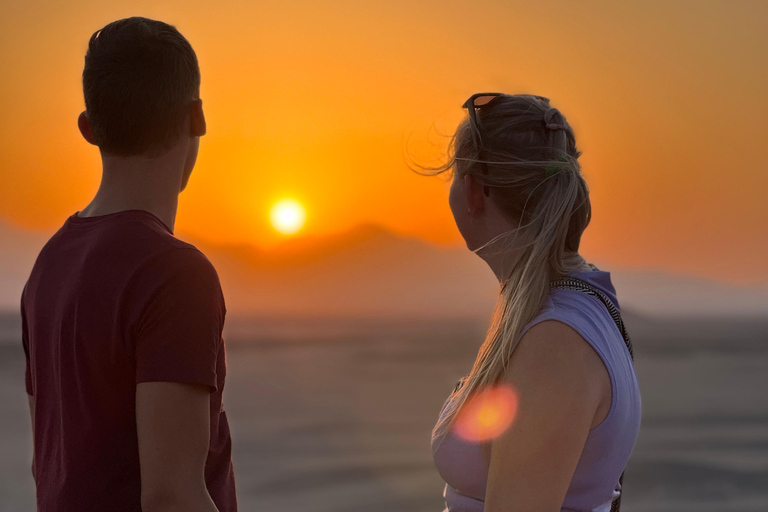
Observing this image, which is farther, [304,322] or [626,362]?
[304,322]

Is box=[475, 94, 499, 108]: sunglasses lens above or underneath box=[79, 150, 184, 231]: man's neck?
above

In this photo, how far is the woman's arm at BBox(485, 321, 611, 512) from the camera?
1662 millimetres

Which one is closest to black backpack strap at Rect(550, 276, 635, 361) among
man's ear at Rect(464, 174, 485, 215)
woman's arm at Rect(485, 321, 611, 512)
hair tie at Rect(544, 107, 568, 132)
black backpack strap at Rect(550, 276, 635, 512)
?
black backpack strap at Rect(550, 276, 635, 512)

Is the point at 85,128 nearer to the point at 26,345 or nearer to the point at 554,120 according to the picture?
the point at 26,345

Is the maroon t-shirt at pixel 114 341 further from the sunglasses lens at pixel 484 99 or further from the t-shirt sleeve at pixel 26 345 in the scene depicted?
the sunglasses lens at pixel 484 99

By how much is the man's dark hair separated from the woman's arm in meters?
1.09

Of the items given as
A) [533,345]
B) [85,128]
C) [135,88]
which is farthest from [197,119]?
[533,345]

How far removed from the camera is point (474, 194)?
82.7 inches

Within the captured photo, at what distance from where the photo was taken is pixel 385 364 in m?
26.4

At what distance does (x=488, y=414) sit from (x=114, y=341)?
94 cm

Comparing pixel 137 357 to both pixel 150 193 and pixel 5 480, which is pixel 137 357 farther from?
pixel 5 480

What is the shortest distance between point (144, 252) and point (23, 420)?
552 inches

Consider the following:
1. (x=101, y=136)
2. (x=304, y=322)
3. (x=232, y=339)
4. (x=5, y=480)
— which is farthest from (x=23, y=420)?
(x=304, y=322)

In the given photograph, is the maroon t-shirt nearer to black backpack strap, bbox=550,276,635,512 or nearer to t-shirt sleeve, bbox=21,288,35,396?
t-shirt sleeve, bbox=21,288,35,396
